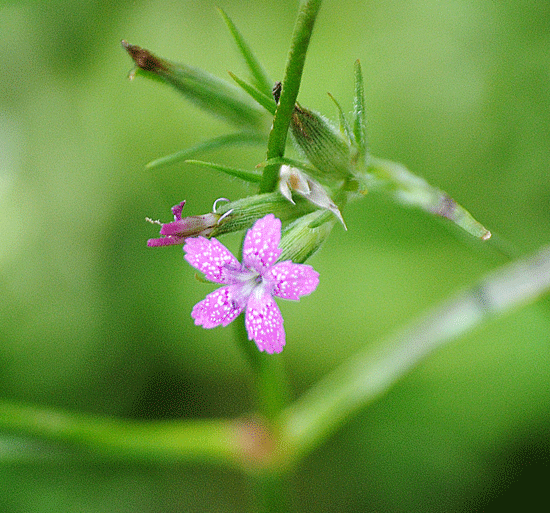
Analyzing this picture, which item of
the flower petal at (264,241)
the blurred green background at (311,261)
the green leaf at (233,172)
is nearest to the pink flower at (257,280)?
the flower petal at (264,241)

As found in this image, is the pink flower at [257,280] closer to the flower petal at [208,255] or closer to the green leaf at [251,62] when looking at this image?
the flower petal at [208,255]

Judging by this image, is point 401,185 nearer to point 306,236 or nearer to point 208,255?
point 306,236

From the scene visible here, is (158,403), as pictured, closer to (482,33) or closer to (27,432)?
(27,432)

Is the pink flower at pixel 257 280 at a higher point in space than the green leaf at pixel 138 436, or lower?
lower

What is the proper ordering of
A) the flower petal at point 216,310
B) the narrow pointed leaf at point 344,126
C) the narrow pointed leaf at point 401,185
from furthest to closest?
the narrow pointed leaf at point 401,185, the narrow pointed leaf at point 344,126, the flower petal at point 216,310

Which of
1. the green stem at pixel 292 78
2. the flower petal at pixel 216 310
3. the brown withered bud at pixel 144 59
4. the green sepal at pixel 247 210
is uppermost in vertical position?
the brown withered bud at pixel 144 59

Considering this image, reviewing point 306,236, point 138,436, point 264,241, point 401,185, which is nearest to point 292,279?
point 264,241
